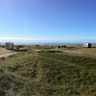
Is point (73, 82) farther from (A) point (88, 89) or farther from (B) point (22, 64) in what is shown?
(B) point (22, 64)

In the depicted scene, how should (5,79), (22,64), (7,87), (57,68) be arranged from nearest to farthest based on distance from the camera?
(7,87) < (5,79) < (57,68) < (22,64)

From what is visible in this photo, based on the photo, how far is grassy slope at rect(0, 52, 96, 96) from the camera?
13.9m

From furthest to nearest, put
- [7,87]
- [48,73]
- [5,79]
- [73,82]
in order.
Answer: [48,73] → [73,82] → [5,79] → [7,87]

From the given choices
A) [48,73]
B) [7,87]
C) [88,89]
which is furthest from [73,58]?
[7,87]

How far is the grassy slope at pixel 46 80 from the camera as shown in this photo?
45.4ft

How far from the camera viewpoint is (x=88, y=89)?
15.0 metres

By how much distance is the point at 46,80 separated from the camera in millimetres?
17531

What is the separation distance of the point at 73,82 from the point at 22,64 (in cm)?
841

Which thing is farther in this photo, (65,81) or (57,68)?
(57,68)

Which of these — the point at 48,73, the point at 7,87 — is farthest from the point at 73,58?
the point at 7,87

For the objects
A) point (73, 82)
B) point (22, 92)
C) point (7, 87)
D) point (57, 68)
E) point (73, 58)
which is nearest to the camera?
point (22, 92)

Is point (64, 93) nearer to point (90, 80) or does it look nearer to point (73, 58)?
point (90, 80)

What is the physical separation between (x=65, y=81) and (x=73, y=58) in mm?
11494

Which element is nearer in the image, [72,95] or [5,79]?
[72,95]
